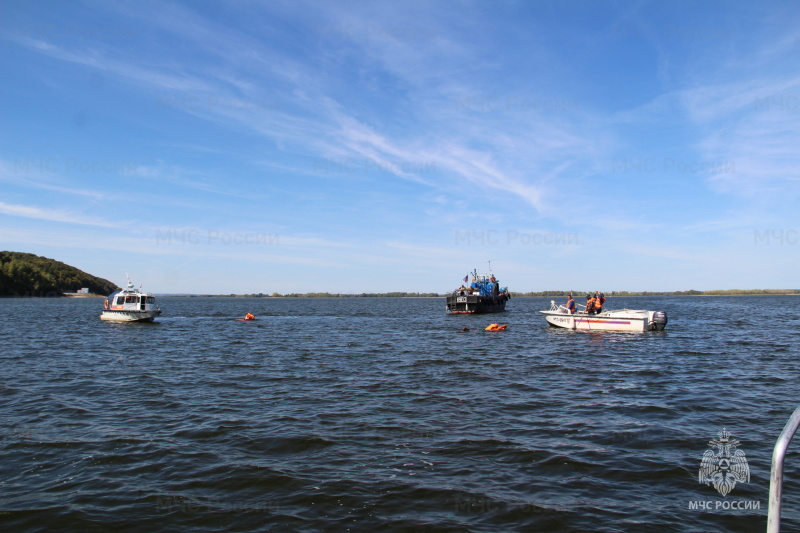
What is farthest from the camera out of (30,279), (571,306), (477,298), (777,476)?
(30,279)

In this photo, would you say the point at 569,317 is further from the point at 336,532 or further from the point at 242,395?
the point at 336,532

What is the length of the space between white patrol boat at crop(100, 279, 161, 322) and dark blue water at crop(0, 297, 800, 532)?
29.2 metres

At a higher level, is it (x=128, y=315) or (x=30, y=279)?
(x=30, y=279)


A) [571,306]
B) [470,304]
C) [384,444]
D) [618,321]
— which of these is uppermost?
[571,306]

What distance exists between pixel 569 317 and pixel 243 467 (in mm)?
35356

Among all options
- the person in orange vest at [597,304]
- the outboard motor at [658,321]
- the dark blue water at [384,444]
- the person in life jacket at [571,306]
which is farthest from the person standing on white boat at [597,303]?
the dark blue water at [384,444]

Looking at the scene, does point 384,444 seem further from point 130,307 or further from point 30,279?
point 30,279

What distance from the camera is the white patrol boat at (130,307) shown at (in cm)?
5044

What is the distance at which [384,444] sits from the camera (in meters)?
11.0

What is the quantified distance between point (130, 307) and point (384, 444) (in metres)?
48.1

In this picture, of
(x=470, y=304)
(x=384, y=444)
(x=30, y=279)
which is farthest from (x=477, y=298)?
(x=30, y=279)

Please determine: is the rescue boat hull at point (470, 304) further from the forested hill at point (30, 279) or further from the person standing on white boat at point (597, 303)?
the forested hill at point (30, 279)

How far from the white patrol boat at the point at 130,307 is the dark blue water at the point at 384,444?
95.9 feet

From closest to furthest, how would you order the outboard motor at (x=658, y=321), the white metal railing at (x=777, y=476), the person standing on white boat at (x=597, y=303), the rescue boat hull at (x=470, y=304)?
the white metal railing at (x=777, y=476), the outboard motor at (x=658, y=321), the person standing on white boat at (x=597, y=303), the rescue boat hull at (x=470, y=304)
